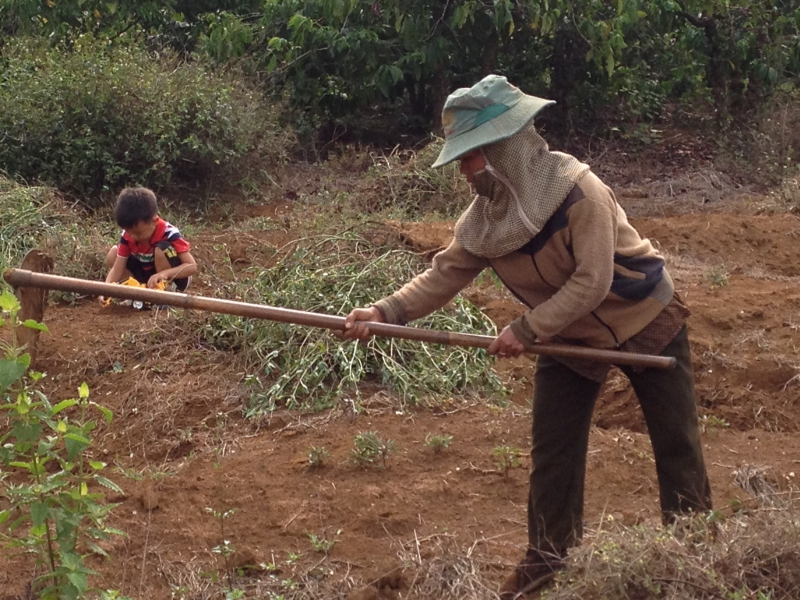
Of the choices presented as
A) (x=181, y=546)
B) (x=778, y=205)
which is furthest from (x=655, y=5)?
(x=181, y=546)

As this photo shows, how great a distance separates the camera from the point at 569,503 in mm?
3355

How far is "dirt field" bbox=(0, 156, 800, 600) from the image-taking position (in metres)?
3.65

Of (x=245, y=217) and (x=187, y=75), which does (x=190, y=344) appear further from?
(x=187, y=75)

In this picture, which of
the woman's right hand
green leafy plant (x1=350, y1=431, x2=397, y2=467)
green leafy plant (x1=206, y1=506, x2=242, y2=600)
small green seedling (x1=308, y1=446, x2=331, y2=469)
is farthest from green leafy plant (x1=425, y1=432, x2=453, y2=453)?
the woman's right hand

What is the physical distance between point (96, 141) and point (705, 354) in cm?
523

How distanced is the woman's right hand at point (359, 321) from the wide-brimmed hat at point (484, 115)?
2.08 ft

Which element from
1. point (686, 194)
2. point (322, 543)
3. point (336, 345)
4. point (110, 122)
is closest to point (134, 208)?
point (336, 345)

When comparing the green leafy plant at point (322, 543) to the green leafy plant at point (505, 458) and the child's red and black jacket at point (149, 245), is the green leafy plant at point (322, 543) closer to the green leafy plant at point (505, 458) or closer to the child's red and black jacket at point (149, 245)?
Answer: the green leafy plant at point (505, 458)

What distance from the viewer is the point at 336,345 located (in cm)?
504

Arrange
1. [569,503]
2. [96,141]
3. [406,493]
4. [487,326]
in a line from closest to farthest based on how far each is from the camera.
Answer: [569,503], [406,493], [487,326], [96,141]

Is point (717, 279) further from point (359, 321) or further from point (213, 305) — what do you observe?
point (213, 305)

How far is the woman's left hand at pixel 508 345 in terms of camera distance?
314cm

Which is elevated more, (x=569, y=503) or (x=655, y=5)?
(x=655, y=5)

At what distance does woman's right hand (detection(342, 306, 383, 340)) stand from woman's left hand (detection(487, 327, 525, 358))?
416mm
